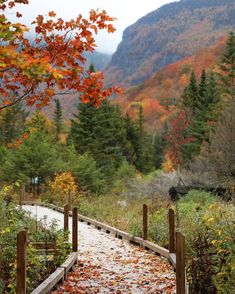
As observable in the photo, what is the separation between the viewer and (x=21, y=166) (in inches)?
1296

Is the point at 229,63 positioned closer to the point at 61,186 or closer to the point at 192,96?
the point at 192,96

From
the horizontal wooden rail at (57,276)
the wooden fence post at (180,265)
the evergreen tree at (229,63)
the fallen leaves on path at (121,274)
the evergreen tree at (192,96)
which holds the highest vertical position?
the evergreen tree at (229,63)

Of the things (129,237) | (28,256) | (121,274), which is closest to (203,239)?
(121,274)

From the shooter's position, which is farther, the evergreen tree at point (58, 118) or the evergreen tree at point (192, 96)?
the evergreen tree at point (58, 118)

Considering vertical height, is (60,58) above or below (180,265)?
above

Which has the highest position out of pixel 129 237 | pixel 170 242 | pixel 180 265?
pixel 180 265

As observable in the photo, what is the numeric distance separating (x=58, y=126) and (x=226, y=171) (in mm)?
38225

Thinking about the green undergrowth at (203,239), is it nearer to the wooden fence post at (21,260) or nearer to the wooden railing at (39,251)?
the wooden railing at (39,251)

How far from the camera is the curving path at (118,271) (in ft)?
26.7

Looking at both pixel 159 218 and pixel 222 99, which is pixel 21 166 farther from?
pixel 159 218

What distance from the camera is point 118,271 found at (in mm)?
9617

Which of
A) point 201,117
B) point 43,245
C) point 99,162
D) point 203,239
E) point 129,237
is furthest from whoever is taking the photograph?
point 99,162

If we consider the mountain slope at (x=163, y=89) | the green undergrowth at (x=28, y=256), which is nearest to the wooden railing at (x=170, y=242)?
the green undergrowth at (x=28, y=256)

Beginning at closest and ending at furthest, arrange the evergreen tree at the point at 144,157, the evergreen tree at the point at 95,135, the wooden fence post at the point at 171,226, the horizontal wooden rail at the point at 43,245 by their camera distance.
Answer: the horizontal wooden rail at the point at 43,245, the wooden fence post at the point at 171,226, the evergreen tree at the point at 95,135, the evergreen tree at the point at 144,157
